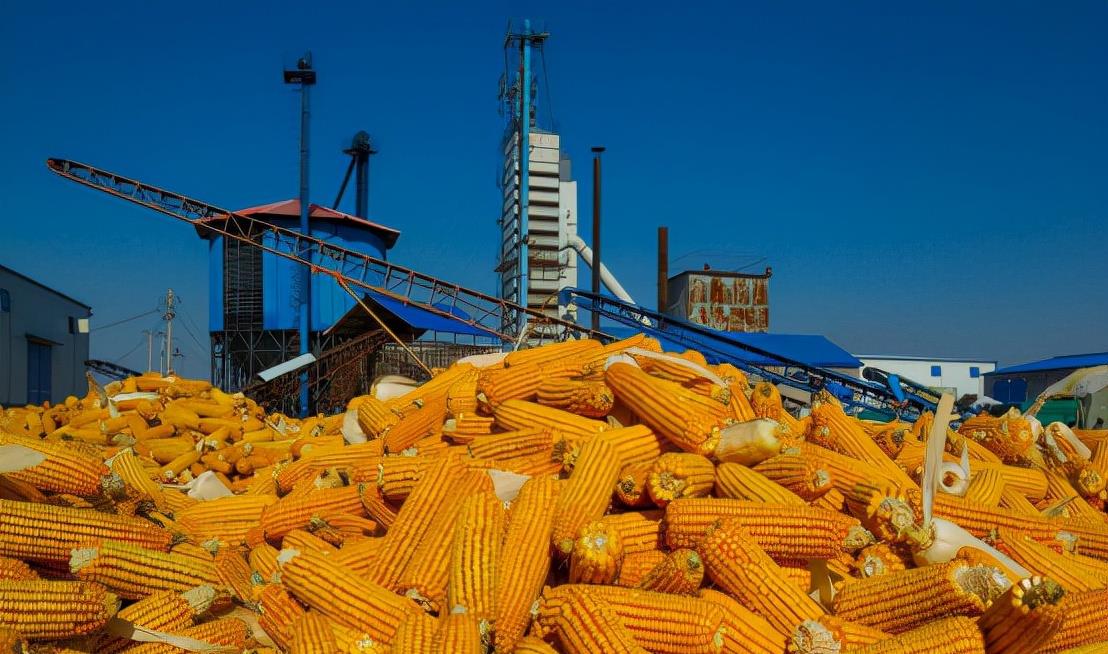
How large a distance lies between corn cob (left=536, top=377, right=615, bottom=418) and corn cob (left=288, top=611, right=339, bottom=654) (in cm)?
204

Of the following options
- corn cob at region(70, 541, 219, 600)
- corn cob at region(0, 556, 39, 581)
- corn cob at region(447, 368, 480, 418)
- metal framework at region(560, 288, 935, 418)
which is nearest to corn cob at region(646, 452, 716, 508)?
corn cob at region(447, 368, 480, 418)

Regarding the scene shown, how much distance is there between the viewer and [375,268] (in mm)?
27156

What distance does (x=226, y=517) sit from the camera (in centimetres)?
505

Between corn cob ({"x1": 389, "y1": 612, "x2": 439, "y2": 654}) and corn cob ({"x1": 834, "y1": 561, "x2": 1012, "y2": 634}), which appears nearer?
corn cob ({"x1": 389, "y1": 612, "x2": 439, "y2": 654})

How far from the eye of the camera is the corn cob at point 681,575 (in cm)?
318

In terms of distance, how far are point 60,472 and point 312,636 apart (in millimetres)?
1897

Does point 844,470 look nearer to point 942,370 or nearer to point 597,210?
point 597,210

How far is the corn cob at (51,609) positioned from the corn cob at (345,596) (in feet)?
2.45

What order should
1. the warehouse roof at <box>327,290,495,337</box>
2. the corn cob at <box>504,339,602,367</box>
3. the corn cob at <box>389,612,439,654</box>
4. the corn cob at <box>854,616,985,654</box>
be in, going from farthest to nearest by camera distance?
the warehouse roof at <box>327,290,495,337</box> < the corn cob at <box>504,339,602,367</box> < the corn cob at <box>389,612,439,654</box> < the corn cob at <box>854,616,985,654</box>

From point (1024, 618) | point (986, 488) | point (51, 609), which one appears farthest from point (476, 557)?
point (986, 488)

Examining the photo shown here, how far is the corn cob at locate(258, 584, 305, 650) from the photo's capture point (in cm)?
336

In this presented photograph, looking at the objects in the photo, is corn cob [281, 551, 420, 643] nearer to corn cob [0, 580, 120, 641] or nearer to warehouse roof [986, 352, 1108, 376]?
corn cob [0, 580, 120, 641]

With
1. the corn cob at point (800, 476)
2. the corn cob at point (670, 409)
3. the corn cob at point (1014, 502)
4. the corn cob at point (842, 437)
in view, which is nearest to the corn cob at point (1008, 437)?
the corn cob at point (1014, 502)

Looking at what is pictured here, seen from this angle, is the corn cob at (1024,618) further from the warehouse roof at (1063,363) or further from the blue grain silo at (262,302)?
the warehouse roof at (1063,363)
